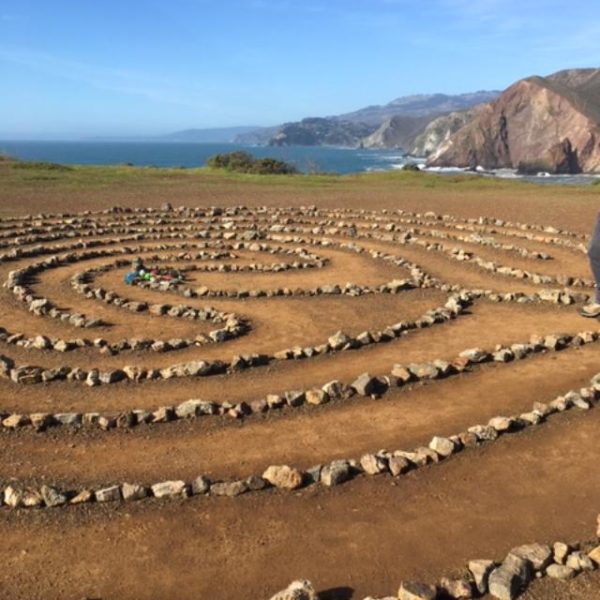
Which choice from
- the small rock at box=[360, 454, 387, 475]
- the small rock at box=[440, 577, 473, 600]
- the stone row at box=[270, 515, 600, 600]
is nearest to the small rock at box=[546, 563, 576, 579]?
the stone row at box=[270, 515, 600, 600]

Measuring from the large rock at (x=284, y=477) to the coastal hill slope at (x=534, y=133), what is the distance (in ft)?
367

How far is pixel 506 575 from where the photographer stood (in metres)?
6.89

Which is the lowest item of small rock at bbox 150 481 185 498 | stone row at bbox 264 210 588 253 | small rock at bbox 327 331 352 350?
small rock at bbox 150 481 185 498

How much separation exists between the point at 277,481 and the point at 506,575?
9.62 feet

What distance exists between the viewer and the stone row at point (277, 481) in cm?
848

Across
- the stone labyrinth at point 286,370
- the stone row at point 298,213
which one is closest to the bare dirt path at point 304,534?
the stone labyrinth at point 286,370

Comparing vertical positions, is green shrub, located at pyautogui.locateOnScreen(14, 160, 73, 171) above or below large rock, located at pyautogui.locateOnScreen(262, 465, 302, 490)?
above

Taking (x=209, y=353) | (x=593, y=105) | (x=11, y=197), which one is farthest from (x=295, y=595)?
(x=593, y=105)

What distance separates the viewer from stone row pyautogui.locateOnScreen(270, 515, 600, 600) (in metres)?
6.67

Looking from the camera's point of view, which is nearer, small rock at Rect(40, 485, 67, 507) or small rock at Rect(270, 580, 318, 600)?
small rock at Rect(270, 580, 318, 600)

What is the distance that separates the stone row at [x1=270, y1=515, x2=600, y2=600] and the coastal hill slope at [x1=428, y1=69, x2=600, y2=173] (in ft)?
370

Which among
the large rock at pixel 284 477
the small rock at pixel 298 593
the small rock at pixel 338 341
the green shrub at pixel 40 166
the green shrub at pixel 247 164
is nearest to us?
the small rock at pixel 298 593

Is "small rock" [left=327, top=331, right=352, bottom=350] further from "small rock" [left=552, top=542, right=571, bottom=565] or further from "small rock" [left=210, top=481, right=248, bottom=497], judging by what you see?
"small rock" [left=552, top=542, right=571, bottom=565]

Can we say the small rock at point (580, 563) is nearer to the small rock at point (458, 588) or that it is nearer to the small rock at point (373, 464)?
the small rock at point (458, 588)
